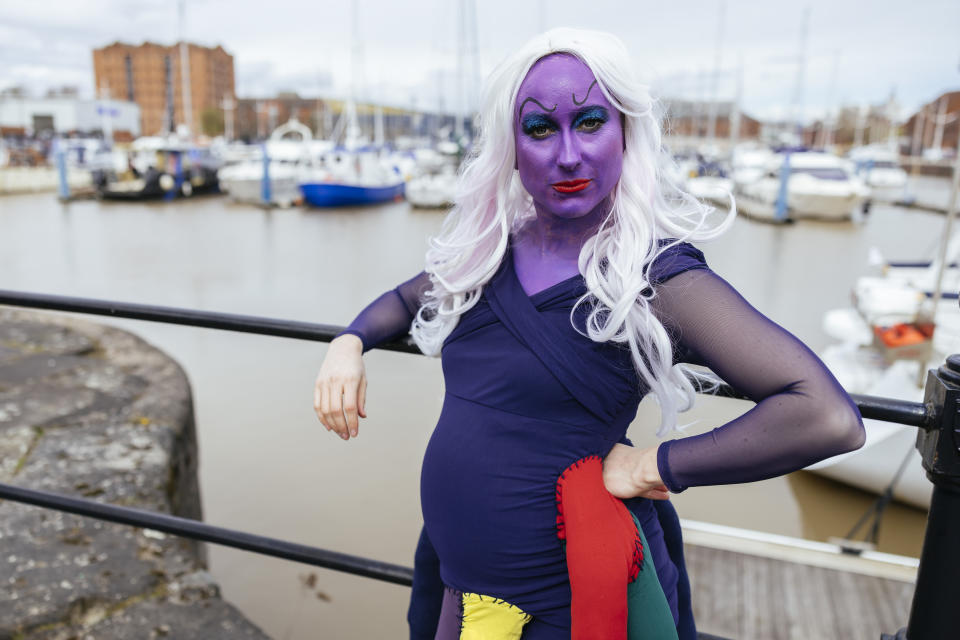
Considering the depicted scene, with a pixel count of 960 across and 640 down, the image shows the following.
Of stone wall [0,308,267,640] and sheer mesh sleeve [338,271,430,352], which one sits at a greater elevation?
sheer mesh sleeve [338,271,430,352]

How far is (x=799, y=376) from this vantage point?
33.4 inches

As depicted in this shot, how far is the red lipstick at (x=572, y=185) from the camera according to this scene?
40.0 inches

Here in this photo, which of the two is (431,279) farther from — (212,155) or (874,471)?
(212,155)

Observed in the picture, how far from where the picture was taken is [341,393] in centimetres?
118

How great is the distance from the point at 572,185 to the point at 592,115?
0.10 meters

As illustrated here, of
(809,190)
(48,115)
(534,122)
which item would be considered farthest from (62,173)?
(48,115)

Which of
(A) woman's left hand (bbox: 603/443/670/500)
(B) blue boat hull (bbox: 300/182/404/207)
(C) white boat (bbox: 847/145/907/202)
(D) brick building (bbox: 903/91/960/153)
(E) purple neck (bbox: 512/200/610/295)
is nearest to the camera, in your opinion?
(A) woman's left hand (bbox: 603/443/670/500)

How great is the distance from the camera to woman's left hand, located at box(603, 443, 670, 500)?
945mm

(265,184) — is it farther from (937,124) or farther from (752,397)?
(937,124)

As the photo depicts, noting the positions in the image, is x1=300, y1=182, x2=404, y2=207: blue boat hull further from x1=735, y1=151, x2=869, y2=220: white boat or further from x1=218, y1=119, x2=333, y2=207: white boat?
x1=735, y1=151, x2=869, y2=220: white boat

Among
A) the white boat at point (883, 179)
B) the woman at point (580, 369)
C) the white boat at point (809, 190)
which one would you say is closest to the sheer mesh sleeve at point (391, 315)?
the woman at point (580, 369)

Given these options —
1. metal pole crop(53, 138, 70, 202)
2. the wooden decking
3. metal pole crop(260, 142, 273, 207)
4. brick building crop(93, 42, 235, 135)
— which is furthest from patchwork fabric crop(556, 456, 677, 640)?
brick building crop(93, 42, 235, 135)

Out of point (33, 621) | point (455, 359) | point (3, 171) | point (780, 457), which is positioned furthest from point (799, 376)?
point (3, 171)

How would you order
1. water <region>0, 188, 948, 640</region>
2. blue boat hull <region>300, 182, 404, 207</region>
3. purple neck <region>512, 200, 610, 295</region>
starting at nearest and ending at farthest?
1. purple neck <region>512, 200, 610, 295</region>
2. water <region>0, 188, 948, 640</region>
3. blue boat hull <region>300, 182, 404, 207</region>
